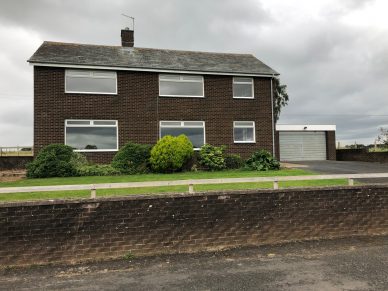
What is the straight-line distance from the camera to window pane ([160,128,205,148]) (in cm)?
1772

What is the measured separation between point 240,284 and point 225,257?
3.97 feet

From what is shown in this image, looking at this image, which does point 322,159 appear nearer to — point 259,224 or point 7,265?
point 259,224

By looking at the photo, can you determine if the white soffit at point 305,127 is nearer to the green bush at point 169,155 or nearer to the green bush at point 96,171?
the green bush at point 169,155

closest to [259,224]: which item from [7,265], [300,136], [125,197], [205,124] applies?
[125,197]

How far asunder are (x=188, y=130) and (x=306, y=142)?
14004mm

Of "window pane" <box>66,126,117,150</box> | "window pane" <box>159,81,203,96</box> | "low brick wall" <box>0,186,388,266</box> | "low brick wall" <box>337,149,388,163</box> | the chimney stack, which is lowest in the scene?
"low brick wall" <box>0,186,388,266</box>

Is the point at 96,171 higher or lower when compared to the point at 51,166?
lower

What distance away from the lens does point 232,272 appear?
485cm

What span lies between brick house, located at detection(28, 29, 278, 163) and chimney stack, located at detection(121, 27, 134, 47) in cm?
68

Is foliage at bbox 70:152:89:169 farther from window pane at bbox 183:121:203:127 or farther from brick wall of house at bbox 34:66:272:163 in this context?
window pane at bbox 183:121:203:127

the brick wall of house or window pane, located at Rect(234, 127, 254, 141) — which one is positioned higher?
the brick wall of house

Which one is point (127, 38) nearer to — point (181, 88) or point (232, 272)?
point (181, 88)

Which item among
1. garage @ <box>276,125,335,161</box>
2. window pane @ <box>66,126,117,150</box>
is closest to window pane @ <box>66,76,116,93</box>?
window pane @ <box>66,126,117,150</box>

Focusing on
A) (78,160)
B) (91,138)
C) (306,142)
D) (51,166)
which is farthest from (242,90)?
(306,142)
